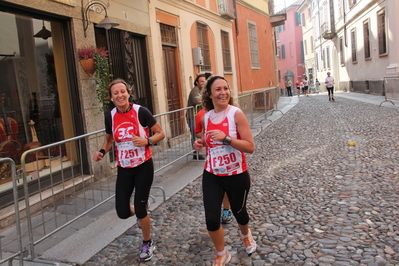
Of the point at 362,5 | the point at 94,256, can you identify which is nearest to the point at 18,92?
the point at 94,256

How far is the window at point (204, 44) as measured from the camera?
40.4ft

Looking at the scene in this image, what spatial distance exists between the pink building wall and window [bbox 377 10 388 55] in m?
30.8

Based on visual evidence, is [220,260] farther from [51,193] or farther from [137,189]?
[51,193]

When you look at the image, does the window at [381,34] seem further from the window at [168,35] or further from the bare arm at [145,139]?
the bare arm at [145,139]

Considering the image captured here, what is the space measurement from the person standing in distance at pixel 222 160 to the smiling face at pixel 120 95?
825mm

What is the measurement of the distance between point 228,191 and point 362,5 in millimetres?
23932

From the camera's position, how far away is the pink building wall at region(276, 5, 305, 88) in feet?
168

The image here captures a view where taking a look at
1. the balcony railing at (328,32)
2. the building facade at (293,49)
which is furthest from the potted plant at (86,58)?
the building facade at (293,49)

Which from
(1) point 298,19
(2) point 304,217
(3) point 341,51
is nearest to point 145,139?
(2) point 304,217

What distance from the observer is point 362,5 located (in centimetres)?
2305

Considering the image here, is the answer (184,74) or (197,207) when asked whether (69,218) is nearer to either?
(197,207)

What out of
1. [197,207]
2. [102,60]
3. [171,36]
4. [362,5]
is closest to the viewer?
[197,207]

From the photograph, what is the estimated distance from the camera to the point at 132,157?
338 cm

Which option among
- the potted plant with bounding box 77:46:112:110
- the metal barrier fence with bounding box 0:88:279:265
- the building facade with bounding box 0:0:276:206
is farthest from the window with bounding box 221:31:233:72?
the metal barrier fence with bounding box 0:88:279:265
